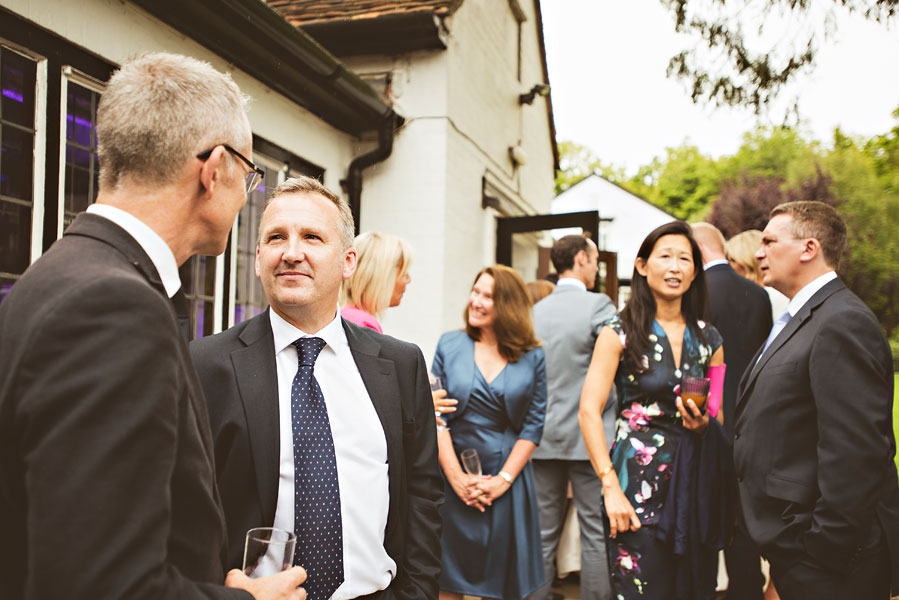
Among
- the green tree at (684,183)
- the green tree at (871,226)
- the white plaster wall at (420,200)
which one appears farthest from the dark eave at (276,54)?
the green tree at (684,183)

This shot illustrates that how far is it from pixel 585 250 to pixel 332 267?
3.25 meters

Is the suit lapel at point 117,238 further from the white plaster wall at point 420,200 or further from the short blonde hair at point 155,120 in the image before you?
the white plaster wall at point 420,200

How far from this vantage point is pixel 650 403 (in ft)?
10.2

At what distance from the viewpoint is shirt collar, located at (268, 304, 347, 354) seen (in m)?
1.99

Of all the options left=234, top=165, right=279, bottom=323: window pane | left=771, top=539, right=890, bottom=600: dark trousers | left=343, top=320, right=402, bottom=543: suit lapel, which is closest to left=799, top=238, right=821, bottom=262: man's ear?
left=771, top=539, right=890, bottom=600: dark trousers

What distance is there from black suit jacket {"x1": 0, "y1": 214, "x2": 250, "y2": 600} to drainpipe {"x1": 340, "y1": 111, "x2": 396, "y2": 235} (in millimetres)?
5807

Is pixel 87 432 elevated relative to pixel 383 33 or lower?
lower

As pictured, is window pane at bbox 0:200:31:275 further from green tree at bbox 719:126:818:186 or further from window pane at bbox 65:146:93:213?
green tree at bbox 719:126:818:186

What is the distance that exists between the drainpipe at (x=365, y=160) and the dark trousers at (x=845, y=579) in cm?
517

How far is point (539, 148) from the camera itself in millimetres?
12641

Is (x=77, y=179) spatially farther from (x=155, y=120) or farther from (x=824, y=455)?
(x=824, y=455)

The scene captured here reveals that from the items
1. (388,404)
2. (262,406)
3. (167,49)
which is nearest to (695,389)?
(388,404)

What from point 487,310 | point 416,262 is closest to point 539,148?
point 416,262

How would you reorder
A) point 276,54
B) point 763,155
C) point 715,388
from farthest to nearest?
point 763,155 < point 276,54 < point 715,388
